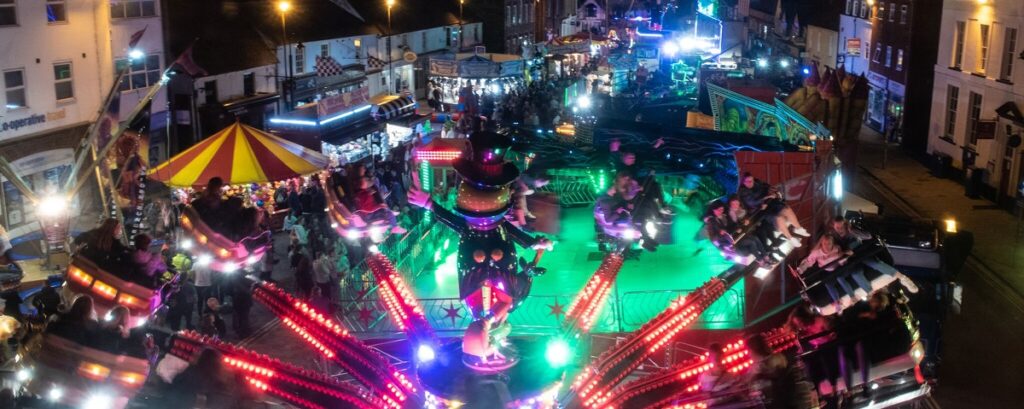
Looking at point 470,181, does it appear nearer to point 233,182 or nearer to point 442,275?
point 442,275

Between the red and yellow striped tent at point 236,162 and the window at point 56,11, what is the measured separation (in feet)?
24.8

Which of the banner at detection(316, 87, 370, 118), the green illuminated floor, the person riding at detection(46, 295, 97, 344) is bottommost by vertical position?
the green illuminated floor

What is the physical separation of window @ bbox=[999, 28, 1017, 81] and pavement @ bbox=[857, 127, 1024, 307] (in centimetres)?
421

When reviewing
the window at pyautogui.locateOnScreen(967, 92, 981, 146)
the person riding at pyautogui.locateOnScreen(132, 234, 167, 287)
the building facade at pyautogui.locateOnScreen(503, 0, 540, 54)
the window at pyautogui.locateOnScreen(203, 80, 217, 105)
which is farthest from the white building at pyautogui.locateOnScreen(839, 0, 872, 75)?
the person riding at pyautogui.locateOnScreen(132, 234, 167, 287)

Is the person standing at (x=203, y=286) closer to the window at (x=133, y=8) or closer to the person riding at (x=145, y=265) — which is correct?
the person riding at (x=145, y=265)

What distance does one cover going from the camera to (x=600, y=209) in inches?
393

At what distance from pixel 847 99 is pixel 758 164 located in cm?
1304

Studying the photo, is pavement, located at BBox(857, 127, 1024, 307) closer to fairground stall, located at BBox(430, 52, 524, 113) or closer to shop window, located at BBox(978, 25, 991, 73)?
shop window, located at BBox(978, 25, 991, 73)

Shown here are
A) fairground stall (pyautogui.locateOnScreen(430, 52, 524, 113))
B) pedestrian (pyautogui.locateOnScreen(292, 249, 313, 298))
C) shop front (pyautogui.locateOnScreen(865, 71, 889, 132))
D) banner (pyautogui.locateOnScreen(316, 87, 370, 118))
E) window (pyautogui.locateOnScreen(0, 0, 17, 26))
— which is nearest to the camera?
pedestrian (pyautogui.locateOnScreen(292, 249, 313, 298))

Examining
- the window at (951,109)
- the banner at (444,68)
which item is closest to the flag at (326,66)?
the banner at (444,68)

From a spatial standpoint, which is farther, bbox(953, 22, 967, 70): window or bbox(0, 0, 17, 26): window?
bbox(953, 22, 967, 70): window

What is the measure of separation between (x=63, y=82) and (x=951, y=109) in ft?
103

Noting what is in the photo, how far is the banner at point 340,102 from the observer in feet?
102

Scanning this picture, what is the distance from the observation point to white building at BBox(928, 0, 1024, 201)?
31.2 meters
